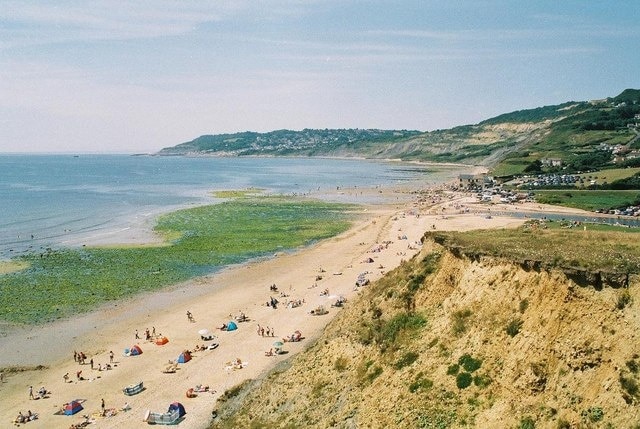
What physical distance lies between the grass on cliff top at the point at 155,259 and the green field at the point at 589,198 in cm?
4677

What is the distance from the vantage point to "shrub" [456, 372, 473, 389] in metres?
20.4

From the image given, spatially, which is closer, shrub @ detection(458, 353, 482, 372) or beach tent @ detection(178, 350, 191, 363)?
shrub @ detection(458, 353, 482, 372)

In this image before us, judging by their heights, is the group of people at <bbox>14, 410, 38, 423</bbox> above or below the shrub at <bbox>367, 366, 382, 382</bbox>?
below

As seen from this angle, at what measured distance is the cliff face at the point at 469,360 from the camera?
58.1 feet

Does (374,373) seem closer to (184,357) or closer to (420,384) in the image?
(420,384)

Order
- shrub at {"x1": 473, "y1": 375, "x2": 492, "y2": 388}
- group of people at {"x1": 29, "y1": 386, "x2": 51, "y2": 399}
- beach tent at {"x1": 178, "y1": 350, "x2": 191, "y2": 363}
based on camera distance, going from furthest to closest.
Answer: beach tent at {"x1": 178, "y1": 350, "x2": 191, "y2": 363} → group of people at {"x1": 29, "y1": 386, "x2": 51, "y2": 399} → shrub at {"x1": 473, "y1": 375, "x2": 492, "y2": 388}

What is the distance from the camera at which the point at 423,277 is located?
92.6ft

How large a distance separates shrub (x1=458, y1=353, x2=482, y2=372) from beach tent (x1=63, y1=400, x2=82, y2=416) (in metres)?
24.6

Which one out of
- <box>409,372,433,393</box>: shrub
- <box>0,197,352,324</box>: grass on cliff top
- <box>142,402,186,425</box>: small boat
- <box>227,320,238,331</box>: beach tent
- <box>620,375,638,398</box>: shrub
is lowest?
<box>142,402,186,425</box>: small boat

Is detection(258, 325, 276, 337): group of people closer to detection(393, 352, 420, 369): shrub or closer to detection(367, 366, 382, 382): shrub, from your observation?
detection(367, 366, 382, 382): shrub

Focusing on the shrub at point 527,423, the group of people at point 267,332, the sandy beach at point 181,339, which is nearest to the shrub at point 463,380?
the shrub at point 527,423

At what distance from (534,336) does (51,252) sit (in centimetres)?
7382

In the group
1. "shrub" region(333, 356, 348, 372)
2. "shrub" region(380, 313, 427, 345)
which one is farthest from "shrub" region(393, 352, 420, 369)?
"shrub" region(333, 356, 348, 372)

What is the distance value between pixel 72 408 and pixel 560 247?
29932mm
